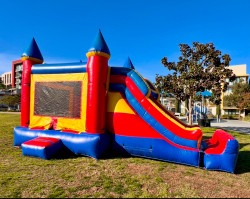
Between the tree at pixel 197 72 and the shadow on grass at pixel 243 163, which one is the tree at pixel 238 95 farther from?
the shadow on grass at pixel 243 163

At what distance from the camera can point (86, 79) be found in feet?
19.4

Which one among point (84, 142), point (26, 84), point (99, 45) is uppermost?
point (99, 45)

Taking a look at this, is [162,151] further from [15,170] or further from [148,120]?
[15,170]

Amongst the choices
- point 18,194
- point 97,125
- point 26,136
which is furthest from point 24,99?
point 18,194

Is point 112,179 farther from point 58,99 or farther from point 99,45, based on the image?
point 99,45

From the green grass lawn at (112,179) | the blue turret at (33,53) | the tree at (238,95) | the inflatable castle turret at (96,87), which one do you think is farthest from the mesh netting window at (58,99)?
the tree at (238,95)

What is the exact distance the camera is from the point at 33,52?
6914 mm

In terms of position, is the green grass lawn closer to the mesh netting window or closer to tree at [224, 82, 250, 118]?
the mesh netting window

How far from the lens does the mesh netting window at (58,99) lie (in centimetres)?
611

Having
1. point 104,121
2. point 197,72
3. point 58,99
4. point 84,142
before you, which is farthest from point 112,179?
point 197,72

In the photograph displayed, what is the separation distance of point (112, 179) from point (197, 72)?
27.0ft

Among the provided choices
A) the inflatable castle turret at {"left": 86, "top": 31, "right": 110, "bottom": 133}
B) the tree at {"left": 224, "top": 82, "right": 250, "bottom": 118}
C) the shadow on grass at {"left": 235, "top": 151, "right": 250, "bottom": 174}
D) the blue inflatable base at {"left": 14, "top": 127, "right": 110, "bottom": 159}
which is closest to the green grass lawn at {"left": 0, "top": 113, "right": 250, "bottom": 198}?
the shadow on grass at {"left": 235, "top": 151, "right": 250, "bottom": 174}

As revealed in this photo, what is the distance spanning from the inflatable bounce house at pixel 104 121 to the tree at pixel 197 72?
512 cm

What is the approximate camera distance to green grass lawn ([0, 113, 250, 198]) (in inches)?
139
